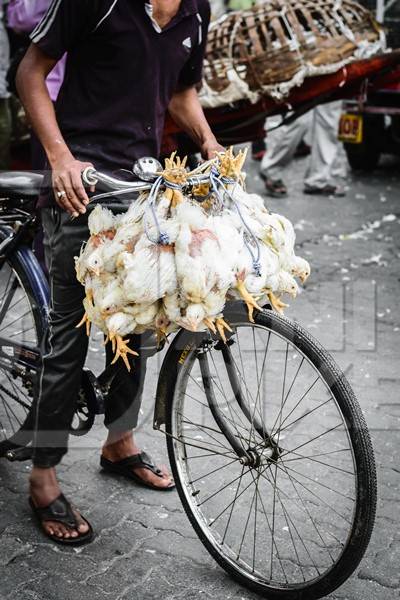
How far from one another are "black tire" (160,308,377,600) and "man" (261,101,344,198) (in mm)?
5922

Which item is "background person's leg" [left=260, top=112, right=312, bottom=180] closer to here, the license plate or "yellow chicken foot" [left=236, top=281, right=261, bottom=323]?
the license plate

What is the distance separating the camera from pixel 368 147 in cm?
970

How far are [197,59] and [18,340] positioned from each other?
1.29m

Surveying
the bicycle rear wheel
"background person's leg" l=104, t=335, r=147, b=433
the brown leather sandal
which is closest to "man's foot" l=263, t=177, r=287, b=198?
the bicycle rear wheel

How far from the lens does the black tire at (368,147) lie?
9.55 m

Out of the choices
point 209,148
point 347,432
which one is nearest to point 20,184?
point 209,148

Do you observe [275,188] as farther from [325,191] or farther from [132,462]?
[132,462]

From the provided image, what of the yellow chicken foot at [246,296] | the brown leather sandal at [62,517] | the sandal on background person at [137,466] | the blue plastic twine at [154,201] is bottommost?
the sandal on background person at [137,466]

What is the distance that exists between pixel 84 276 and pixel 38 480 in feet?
3.18

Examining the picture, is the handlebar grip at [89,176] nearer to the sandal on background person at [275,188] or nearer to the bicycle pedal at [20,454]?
the bicycle pedal at [20,454]

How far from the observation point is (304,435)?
13.1ft

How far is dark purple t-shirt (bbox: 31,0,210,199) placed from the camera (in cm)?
276

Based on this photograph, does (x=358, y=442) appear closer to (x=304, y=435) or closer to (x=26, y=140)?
A: (x=304, y=435)

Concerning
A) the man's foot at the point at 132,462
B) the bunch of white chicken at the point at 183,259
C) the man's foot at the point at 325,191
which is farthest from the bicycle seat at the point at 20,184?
the man's foot at the point at 325,191
